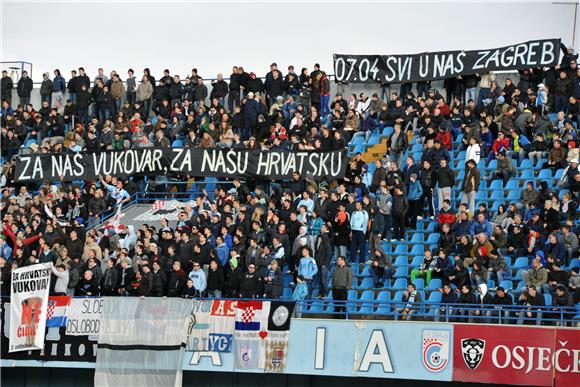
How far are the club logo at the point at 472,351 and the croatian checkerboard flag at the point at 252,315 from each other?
422cm

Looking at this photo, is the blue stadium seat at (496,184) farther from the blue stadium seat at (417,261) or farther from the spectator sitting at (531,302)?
the spectator sitting at (531,302)

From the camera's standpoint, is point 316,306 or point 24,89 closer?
point 316,306

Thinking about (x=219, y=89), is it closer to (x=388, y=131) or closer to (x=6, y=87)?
(x=388, y=131)

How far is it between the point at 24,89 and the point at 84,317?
13.0 meters

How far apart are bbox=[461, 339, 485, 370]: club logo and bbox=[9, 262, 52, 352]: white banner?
946 cm

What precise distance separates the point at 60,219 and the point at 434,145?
9.47m

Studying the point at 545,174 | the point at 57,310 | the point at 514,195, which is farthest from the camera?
the point at 545,174

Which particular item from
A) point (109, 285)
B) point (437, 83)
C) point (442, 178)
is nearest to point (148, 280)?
point (109, 285)

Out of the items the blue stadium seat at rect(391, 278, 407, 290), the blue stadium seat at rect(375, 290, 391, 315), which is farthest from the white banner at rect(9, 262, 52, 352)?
the blue stadium seat at rect(391, 278, 407, 290)

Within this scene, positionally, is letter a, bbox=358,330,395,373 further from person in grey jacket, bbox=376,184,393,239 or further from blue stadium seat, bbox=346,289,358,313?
person in grey jacket, bbox=376,184,393,239

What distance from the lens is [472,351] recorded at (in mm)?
26219

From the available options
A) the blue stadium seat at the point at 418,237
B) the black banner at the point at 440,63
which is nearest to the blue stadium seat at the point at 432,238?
the blue stadium seat at the point at 418,237

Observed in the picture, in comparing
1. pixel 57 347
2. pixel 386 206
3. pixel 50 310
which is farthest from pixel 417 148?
pixel 57 347

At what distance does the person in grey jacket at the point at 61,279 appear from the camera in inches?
1163
